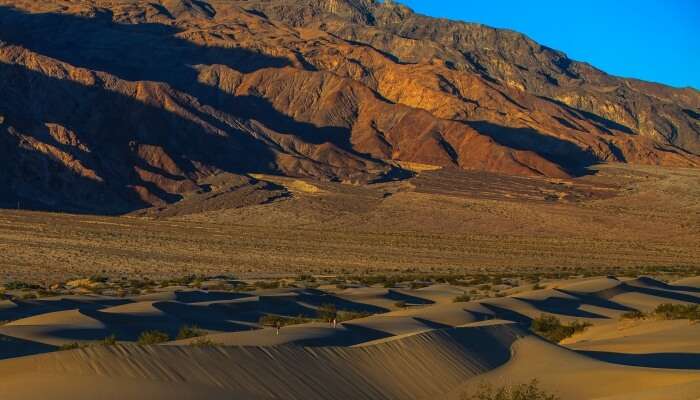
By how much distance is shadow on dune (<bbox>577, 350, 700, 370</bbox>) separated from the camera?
17594 mm

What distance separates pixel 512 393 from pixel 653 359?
611cm

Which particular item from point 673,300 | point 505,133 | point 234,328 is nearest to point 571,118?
point 505,133

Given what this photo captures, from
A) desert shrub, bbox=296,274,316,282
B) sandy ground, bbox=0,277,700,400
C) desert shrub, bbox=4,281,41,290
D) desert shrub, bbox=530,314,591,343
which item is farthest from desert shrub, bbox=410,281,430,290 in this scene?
desert shrub, bbox=4,281,41,290

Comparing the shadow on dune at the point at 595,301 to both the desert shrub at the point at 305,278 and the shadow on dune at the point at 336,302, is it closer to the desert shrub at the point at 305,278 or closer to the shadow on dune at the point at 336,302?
the shadow on dune at the point at 336,302

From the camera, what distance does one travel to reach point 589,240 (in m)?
72.4

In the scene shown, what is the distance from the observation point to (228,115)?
121 metres

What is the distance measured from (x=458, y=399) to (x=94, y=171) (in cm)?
8398

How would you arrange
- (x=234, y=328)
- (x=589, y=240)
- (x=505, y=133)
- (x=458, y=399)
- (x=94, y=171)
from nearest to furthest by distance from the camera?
(x=458, y=399) → (x=234, y=328) → (x=589, y=240) → (x=94, y=171) → (x=505, y=133)

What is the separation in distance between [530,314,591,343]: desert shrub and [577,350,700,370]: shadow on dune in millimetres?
4770

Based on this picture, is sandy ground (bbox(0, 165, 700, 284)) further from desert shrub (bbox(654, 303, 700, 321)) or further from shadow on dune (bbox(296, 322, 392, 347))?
desert shrub (bbox(654, 303, 700, 321))

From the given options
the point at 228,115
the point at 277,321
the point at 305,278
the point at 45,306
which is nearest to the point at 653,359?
the point at 277,321

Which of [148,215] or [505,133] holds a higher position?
[505,133]

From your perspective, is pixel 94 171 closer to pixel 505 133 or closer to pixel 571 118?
pixel 505 133

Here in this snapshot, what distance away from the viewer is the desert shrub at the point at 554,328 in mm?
24391
